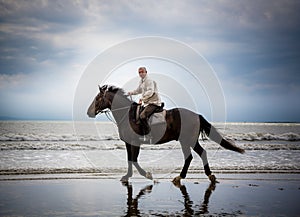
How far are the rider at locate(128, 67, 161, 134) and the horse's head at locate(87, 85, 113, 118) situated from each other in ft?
2.21

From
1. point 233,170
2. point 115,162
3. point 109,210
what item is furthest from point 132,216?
point 115,162

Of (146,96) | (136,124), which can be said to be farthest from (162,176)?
(146,96)

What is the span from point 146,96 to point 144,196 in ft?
9.13

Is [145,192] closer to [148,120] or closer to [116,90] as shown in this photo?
[148,120]

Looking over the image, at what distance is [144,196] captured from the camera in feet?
24.7

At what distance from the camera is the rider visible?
9.25 meters

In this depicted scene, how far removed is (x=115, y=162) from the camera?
1446 centimetres

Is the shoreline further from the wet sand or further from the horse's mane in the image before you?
the horse's mane

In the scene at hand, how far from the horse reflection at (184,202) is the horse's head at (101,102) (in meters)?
2.14

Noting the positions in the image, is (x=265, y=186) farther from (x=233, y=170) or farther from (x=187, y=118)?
(x=233, y=170)

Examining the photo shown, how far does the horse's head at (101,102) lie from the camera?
972 centimetres

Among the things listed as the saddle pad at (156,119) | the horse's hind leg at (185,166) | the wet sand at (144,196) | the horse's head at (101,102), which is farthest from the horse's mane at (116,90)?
the wet sand at (144,196)

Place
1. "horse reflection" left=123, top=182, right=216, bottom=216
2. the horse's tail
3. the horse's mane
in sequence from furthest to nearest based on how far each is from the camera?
the horse's tail, the horse's mane, "horse reflection" left=123, top=182, right=216, bottom=216

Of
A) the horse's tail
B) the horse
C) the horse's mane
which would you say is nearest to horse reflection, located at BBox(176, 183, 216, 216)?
the horse
